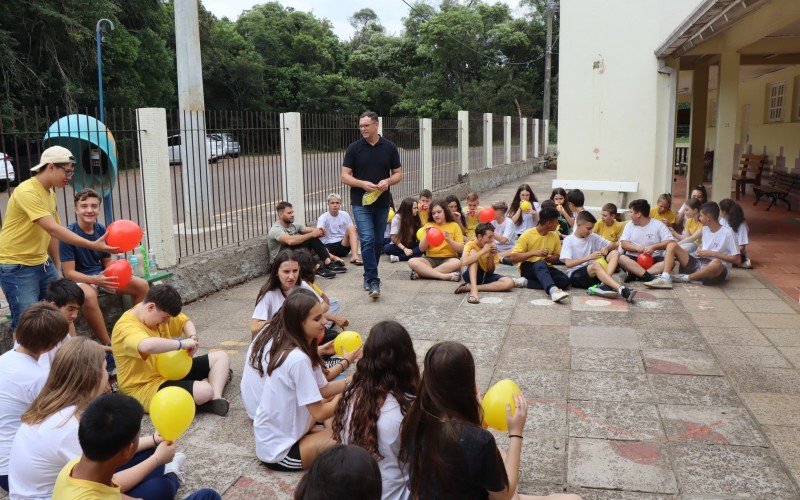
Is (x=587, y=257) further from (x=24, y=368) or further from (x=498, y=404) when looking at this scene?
(x=24, y=368)

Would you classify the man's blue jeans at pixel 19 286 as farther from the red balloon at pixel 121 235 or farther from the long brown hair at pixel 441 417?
the long brown hair at pixel 441 417

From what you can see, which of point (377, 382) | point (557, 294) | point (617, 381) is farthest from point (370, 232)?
point (377, 382)

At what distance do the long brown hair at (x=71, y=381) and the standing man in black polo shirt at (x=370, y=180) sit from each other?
485 cm

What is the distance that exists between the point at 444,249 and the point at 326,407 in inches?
214

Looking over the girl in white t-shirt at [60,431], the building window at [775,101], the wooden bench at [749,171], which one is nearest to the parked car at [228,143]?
the girl in white t-shirt at [60,431]

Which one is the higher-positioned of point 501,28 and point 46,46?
point 501,28

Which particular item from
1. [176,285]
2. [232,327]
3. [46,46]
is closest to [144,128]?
[176,285]

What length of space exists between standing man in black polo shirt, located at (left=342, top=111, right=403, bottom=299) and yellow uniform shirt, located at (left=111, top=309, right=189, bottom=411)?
360cm

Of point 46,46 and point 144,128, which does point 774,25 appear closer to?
point 144,128

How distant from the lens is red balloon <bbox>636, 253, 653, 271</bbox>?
28.2 feet

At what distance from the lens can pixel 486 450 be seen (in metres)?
2.74

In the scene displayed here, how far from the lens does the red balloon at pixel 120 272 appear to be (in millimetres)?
5848

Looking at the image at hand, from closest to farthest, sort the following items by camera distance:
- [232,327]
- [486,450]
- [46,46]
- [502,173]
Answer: [486,450], [232,327], [46,46], [502,173]

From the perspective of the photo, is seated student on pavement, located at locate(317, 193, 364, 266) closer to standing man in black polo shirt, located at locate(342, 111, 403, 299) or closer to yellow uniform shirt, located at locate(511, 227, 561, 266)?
standing man in black polo shirt, located at locate(342, 111, 403, 299)
